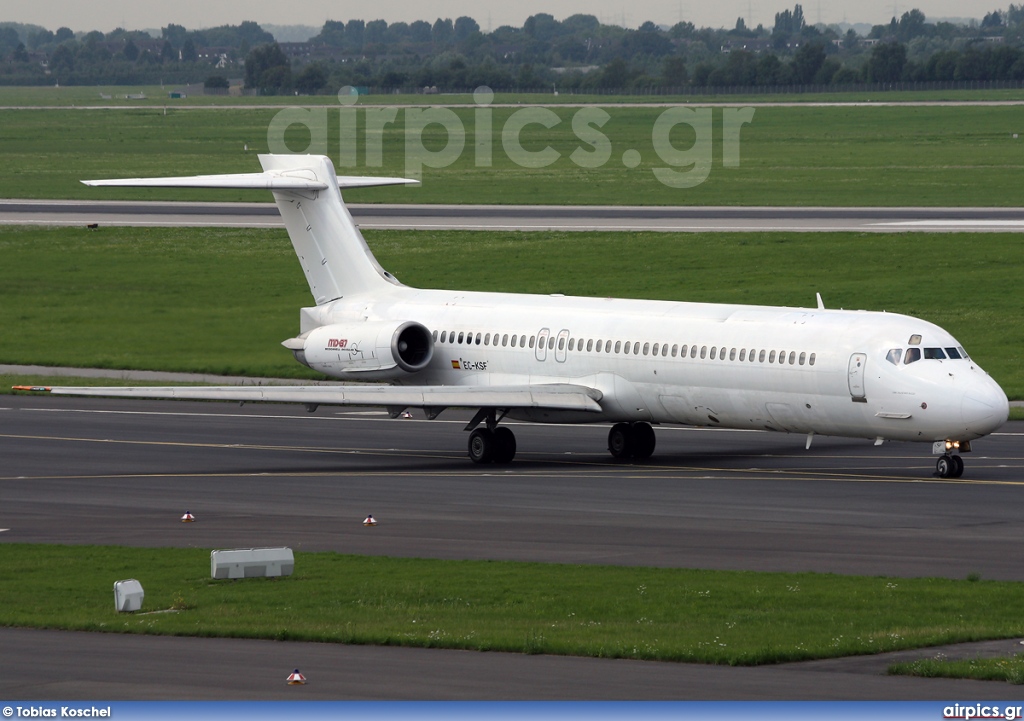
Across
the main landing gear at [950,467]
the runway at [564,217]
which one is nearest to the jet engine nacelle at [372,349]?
the main landing gear at [950,467]

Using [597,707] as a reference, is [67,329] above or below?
below

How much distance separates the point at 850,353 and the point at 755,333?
7.53ft

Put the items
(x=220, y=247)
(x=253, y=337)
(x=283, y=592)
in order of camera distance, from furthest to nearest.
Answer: (x=220, y=247), (x=253, y=337), (x=283, y=592)

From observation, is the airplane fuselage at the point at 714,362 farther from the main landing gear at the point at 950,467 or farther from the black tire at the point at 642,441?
the main landing gear at the point at 950,467

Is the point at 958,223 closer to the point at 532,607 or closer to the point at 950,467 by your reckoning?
the point at 950,467

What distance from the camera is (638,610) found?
69.0 feet

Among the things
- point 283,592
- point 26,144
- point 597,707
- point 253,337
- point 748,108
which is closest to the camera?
point 597,707

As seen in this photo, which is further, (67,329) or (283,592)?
(67,329)

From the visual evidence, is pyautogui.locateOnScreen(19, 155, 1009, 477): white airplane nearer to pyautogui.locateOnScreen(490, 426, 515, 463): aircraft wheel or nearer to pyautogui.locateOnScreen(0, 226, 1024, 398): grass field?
pyautogui.locateOnScreen(490, 426, 515, 463): aircraft wheel

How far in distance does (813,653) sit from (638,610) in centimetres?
320

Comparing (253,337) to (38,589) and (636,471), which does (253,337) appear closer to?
(636,471)

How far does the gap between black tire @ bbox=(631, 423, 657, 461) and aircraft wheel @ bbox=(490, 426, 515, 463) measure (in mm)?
2604

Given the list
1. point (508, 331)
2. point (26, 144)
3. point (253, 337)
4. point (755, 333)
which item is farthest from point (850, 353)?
point (26, 144)

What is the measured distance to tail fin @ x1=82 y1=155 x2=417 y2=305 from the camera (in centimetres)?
4228
